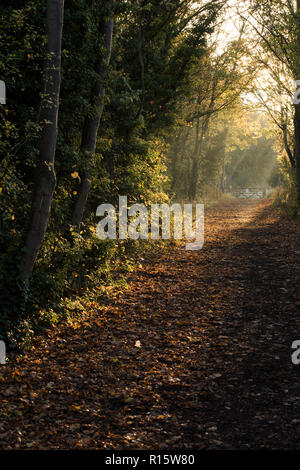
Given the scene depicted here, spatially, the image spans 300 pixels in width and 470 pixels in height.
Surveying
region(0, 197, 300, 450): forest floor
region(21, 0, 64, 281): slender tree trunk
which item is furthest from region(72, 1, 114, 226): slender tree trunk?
region(21, 0, 64, 281): slender tree trunk

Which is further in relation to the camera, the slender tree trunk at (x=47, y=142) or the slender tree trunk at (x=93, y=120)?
the slender tree trunk at (x=93, y=120)

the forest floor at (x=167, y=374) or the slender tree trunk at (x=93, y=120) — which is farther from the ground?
the slender tree trunk at (x=93, y=120)

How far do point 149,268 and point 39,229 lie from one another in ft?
17.5

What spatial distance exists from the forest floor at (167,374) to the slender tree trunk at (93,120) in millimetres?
2114

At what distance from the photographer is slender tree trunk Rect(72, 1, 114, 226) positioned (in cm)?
986

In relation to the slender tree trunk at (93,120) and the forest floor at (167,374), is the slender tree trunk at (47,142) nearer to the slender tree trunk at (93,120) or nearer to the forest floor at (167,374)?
the forest floor at (167,374)

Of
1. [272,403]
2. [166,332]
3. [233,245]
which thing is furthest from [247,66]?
[272,403]

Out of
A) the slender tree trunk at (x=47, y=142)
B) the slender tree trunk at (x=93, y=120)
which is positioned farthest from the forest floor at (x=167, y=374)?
the slender tree trunk at (x=93, y=120)

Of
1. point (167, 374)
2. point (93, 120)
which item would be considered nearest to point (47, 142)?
point (93, 120)

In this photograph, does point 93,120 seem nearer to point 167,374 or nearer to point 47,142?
point 47,142

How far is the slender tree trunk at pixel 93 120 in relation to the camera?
9859 millimetres

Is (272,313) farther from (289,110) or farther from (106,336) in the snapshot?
(289,110)

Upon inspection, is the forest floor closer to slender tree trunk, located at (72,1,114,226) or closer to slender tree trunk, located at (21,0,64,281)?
slender tree trunk, located at (21,0,64,281)

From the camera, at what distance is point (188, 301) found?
9.28 m
